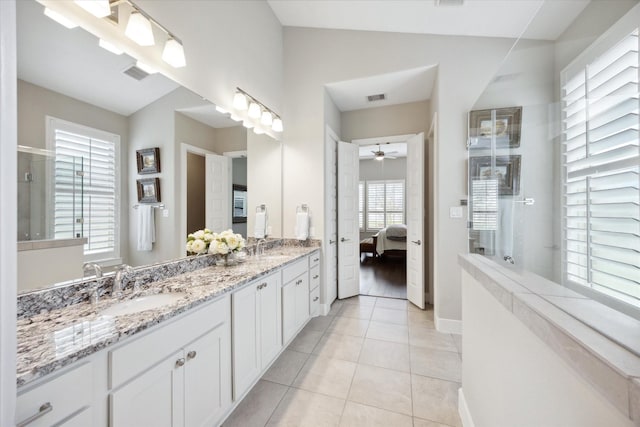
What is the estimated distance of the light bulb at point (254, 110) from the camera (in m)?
2.66

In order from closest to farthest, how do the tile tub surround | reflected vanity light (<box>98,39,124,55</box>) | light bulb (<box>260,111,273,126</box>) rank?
1. the tile tub surround
2. reflected vanity light (<box>98,39,124,55</box>)
3. light bulb (<box>260,111,273,126</box>)

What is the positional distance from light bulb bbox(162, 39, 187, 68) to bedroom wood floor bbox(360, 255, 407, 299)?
3.51 metres

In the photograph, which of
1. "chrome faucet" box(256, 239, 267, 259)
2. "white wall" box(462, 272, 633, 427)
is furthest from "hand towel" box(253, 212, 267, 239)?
"white wall" box(462, 272, 633, 427)

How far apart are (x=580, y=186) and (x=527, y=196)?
0.49m

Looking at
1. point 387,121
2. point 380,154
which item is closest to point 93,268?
point 387,121

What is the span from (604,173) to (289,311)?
216 cm

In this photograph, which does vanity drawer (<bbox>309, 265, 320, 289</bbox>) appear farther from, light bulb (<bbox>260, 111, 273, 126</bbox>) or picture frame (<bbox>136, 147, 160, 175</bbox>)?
picture frame (<bbox>136, 147, 160, 175</bbox>)

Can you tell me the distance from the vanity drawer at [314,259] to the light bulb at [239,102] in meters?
1.66

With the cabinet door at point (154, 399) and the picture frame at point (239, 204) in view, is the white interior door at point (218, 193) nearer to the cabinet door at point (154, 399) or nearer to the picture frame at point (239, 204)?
the picture frame at point (239, 204)

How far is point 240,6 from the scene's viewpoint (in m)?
2.51

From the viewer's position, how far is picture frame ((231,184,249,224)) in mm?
2543

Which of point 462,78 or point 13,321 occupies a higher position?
point 462,78

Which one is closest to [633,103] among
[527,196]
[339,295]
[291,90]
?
[527,196]

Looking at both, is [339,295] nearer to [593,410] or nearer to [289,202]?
[289,202]
